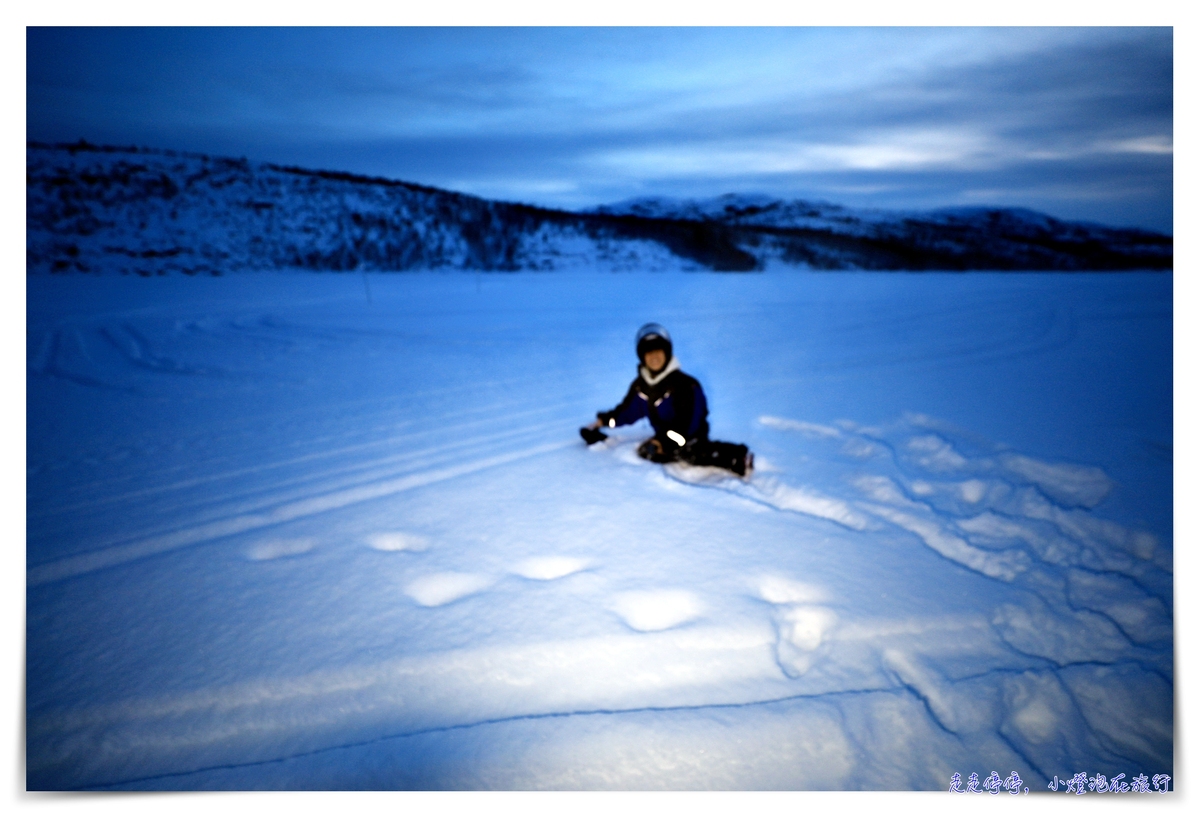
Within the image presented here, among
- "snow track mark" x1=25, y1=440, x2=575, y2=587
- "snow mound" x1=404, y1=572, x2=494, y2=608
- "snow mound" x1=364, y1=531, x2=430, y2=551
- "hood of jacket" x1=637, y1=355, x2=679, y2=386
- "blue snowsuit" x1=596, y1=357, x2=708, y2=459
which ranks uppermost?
"hood of jacket" x1=637, y1=355, x2=679, y2=386

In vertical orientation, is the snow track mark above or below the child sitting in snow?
below

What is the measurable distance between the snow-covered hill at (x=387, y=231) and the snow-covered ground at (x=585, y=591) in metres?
21.3

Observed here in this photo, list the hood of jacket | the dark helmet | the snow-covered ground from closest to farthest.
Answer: the snow-covered ground, the dark helmet, the hood of jacket

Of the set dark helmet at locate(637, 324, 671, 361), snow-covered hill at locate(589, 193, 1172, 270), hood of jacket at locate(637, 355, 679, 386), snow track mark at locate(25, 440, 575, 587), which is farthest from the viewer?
snow-covered hill at locate(589, 193, 1172, 270)

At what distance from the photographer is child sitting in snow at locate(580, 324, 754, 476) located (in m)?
3.87

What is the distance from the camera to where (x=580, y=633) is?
2.35 meters

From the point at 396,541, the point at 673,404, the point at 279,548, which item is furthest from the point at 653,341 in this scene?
the point at 279,548

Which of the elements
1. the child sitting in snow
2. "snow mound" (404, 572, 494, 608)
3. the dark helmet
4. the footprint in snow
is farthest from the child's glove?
"snow mound" (404, 572, 494, 608)

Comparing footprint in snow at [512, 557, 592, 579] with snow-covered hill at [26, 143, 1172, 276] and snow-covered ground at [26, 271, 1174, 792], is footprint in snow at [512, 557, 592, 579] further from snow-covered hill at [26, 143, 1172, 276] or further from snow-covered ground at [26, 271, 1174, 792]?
snow-covered hill at [26, 143, 1172, 276]

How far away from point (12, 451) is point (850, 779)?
13.0 ft

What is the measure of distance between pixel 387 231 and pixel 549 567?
35960mm

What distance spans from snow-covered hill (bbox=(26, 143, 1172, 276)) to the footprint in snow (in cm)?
2335

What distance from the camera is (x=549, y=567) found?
2.87 meters
